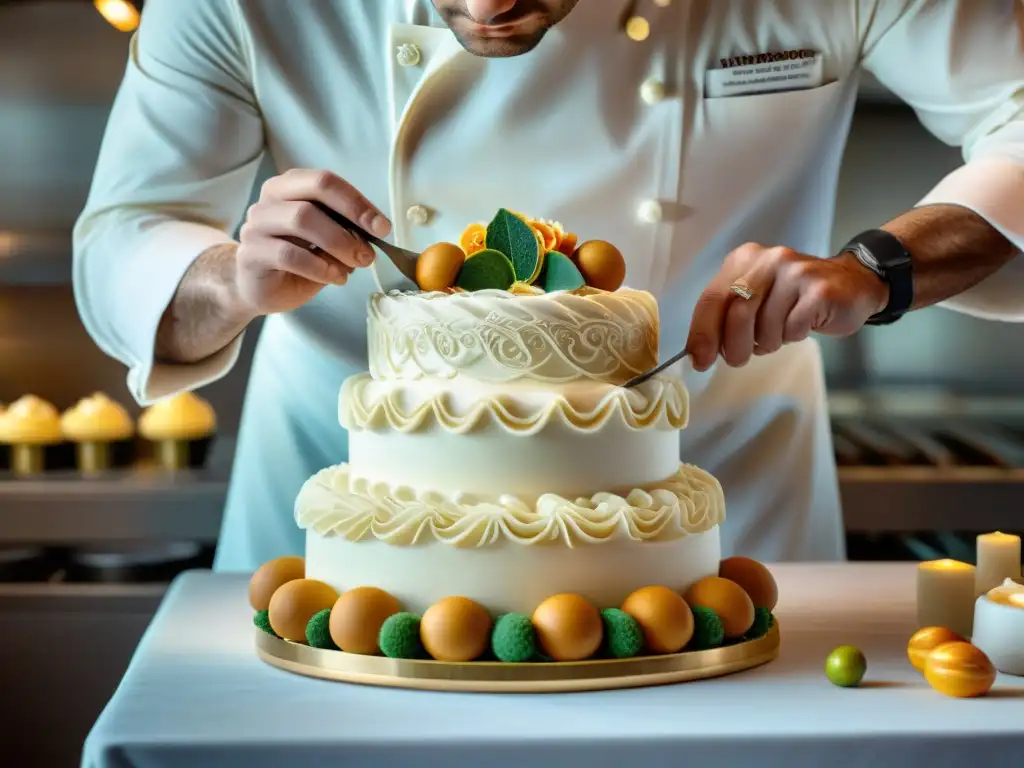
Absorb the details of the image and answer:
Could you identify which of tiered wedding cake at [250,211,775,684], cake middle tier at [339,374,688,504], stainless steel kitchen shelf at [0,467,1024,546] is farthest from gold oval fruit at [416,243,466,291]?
stainless steel kitchen shelf at [0,467,1024,546]

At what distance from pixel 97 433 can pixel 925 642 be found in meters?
2.40

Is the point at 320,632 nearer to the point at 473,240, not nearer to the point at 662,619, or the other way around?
the point at 662,619

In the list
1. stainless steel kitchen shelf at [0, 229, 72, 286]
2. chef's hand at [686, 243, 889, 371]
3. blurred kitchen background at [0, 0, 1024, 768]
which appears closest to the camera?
chef's hand at [686, 243, 889, 371]

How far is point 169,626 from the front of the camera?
4.75 ft

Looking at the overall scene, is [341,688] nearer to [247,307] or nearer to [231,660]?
[231,660]

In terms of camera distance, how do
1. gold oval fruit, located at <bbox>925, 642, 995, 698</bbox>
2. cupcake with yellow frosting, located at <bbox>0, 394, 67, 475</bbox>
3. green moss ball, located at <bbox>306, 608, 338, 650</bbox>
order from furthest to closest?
cupcake with yellow frosting, located at <bbox>0, 394, 67, 475</bbox>
green moss ball, located at <bbox>306, 608, 338, 650</bbox>
gold oval fruit, located at <bbox>925, 642, 995, 698</bbox>

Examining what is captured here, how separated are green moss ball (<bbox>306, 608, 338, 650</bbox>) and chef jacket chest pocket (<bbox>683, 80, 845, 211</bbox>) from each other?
0.87m

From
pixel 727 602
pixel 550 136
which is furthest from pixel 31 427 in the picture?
pixel 727 602

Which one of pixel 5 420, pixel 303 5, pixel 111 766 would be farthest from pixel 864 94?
pixel 111 766

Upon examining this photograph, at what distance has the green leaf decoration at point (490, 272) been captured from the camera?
1.42m

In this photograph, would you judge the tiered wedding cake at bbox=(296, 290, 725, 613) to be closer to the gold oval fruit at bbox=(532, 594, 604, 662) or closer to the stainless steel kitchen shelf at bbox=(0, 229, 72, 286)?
the gold oval fruit at bbox=(532, 594, 604, 662)

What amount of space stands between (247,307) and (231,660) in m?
0.47

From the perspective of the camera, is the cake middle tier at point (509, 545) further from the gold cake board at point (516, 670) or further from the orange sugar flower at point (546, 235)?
the orange sugar flower at point (546, 235)

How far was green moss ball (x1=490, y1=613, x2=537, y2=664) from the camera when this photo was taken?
4.05 ft
